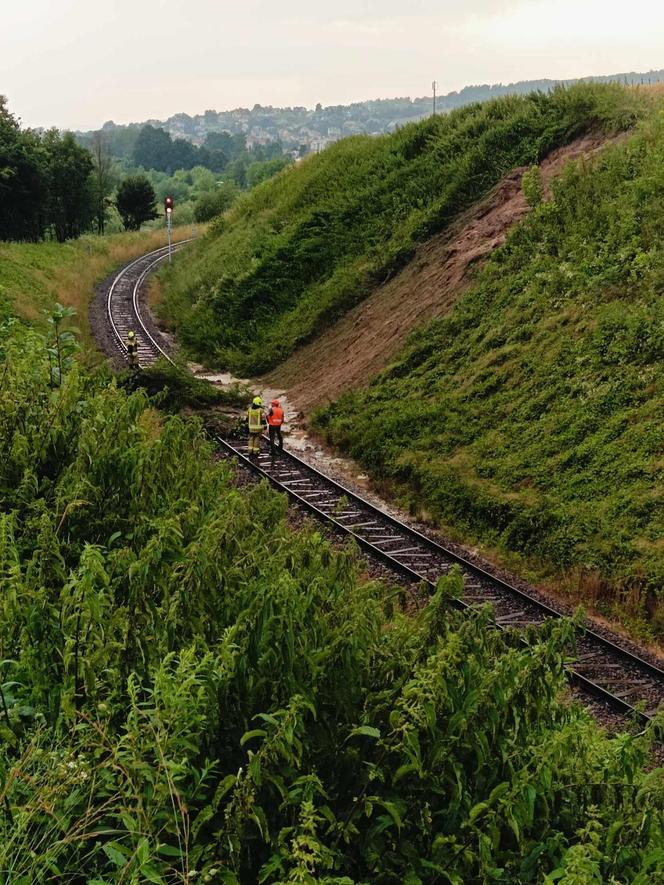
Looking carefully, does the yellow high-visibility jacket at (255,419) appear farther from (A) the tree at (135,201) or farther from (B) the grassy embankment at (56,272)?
(A) the tree at (135,201)

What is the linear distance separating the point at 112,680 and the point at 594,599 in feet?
33.4

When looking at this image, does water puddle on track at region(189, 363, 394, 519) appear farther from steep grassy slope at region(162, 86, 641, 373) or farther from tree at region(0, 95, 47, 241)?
tree at region(0, 95, 47, 241)

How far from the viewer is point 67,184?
60.3 m

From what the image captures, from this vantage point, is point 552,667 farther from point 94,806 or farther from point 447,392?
point 447,392

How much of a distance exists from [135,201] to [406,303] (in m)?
60.0

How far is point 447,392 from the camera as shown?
69.6 ft

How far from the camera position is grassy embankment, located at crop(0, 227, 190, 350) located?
104 feet

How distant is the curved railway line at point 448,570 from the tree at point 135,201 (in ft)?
210

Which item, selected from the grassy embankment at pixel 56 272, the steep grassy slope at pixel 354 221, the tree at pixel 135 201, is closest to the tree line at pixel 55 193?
the tree at pixel 135 201

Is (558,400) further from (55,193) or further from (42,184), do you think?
(55,193)

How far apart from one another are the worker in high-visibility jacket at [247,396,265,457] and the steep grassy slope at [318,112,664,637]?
2.49 metres

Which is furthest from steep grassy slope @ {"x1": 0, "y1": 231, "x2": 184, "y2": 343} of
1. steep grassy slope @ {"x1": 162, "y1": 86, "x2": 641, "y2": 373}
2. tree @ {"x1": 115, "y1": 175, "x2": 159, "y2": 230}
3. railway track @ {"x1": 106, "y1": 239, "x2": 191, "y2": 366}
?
tree @ {"x1": 115, "y1": 175, "x2": 159, "y2": 230}

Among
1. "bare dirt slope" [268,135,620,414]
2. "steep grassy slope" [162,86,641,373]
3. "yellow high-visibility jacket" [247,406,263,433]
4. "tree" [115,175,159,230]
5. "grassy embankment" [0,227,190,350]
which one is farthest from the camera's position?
"tree" [115,175,159,230]

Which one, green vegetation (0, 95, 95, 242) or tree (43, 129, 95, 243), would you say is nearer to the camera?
green vegetation (0, 95, 95, 242)
